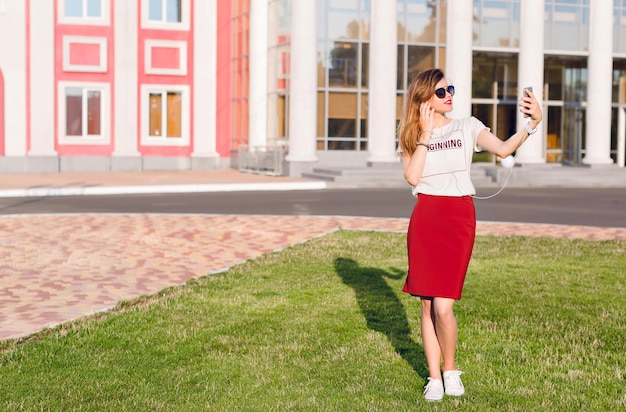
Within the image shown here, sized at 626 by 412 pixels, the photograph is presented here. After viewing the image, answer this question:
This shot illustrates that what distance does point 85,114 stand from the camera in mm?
36156

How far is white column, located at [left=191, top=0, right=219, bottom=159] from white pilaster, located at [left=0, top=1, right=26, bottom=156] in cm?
632

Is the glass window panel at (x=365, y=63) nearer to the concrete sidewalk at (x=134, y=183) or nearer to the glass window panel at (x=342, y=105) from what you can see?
the glass window panel at (x=342, y=105)

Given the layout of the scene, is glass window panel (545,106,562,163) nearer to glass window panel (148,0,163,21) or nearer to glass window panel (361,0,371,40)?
glass window panel (361,0,371,40)

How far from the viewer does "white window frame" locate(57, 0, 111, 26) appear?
35.7 m

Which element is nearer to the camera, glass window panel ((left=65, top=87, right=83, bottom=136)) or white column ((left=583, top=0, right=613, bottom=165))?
white column ((left=583, top=0, right=613, bottom=165))

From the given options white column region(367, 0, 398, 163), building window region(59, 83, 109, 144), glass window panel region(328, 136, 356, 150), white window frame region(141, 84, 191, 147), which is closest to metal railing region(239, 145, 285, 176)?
glass window panel region(328, 136, 356, 150)

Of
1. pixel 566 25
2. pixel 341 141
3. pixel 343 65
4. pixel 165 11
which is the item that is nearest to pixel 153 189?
pixel 341 141

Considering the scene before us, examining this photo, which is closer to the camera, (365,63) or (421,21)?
(365,63)

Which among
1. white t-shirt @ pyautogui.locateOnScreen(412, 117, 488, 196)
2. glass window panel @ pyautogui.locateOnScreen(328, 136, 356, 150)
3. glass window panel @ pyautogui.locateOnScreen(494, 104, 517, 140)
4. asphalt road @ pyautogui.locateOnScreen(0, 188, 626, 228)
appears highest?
glass window panel @ pyautogui.locateOnScreen(494, 104, 517, 140)

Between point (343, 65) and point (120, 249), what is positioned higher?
point (343, 65)

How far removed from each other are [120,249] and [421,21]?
977 inches

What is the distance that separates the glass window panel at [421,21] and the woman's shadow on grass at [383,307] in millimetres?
24969

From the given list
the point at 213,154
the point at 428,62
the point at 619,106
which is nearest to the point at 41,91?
the point at 213,154

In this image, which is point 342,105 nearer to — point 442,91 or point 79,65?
point 79,65
